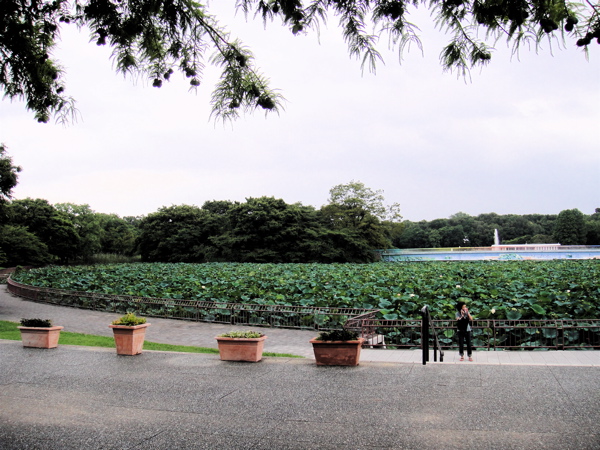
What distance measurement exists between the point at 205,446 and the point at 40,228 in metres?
63.1

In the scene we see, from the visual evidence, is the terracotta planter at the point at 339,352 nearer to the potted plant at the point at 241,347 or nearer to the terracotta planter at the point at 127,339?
the potted plant at the point at 241,347

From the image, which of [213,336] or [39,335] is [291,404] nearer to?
[39,335]

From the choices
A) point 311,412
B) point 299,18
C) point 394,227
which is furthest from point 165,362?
point 394,227

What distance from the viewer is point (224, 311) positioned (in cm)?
1694

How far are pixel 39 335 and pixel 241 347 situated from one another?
5282 millimetres

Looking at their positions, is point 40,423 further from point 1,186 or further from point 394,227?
point 394,227

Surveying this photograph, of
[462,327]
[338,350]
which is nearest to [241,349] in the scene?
[338,350]

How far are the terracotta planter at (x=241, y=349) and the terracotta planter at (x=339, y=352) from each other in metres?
1.31

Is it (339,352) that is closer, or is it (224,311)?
(339,352)

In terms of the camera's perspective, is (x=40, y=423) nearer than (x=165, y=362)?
Yes

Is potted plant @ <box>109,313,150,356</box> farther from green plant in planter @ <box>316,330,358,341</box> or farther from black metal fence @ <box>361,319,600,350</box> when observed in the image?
black metal fence @ <box>361,319,600,350</box>

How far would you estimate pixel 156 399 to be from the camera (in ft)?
20.9

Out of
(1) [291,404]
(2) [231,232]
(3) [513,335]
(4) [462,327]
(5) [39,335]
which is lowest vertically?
(3) [513,335]

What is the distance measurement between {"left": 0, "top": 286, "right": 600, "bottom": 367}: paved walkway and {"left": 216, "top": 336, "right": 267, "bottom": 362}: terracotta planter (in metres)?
2.22
